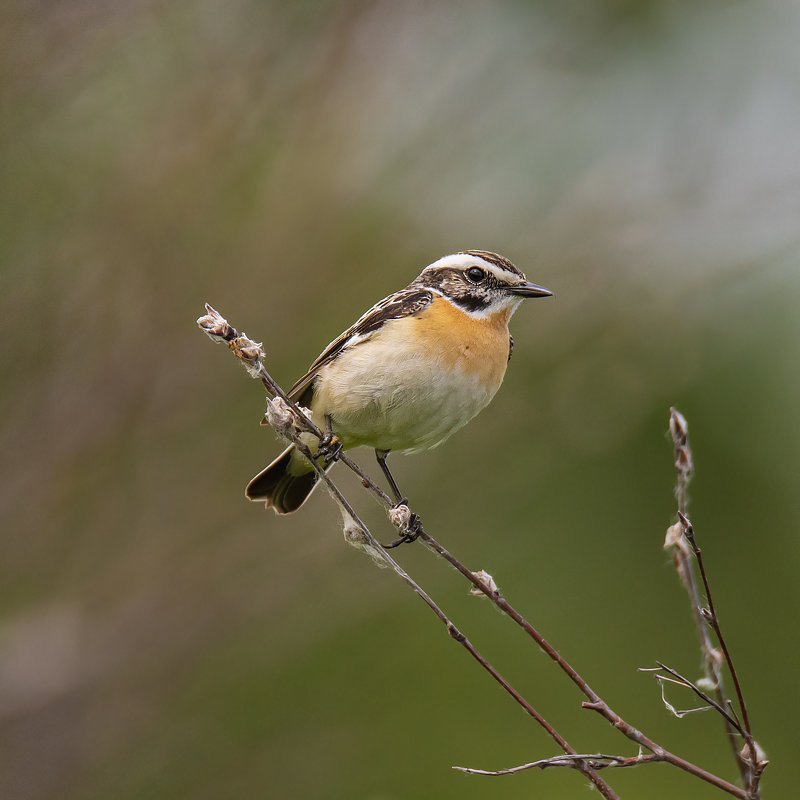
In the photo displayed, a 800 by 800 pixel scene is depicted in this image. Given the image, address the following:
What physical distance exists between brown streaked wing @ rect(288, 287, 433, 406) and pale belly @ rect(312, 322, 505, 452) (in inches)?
3.0

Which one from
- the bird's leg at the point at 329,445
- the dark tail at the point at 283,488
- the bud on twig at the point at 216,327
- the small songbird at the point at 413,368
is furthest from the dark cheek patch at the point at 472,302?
the bud on twig at the point at 216,327

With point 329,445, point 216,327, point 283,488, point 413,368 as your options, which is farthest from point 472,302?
point 216,327

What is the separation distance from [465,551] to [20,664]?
2708 mm

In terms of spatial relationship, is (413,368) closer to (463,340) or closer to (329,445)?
(463,340)

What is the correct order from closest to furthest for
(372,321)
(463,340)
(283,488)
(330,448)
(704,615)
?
1. (704,615)
2. (330,448)
3. (463,340)
4. (372,321)
5. (283,488)

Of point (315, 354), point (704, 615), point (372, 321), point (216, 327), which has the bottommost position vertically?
point (704, 615)

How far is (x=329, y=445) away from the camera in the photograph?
425 cm

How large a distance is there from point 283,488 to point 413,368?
932 mm

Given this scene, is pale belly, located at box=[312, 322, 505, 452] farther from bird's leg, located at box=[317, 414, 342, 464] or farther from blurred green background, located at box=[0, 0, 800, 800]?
blurred green background, located at box=[0, 0, 800, 800]

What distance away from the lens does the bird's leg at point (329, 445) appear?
164 inches

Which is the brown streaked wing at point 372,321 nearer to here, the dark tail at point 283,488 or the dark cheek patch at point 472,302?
the dark cheek patch at point 472,302

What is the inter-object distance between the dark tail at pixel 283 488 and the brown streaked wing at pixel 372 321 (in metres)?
0.38

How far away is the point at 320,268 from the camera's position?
4910 millimetres

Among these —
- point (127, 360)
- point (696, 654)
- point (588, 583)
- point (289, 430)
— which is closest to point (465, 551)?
point (588, 583)
